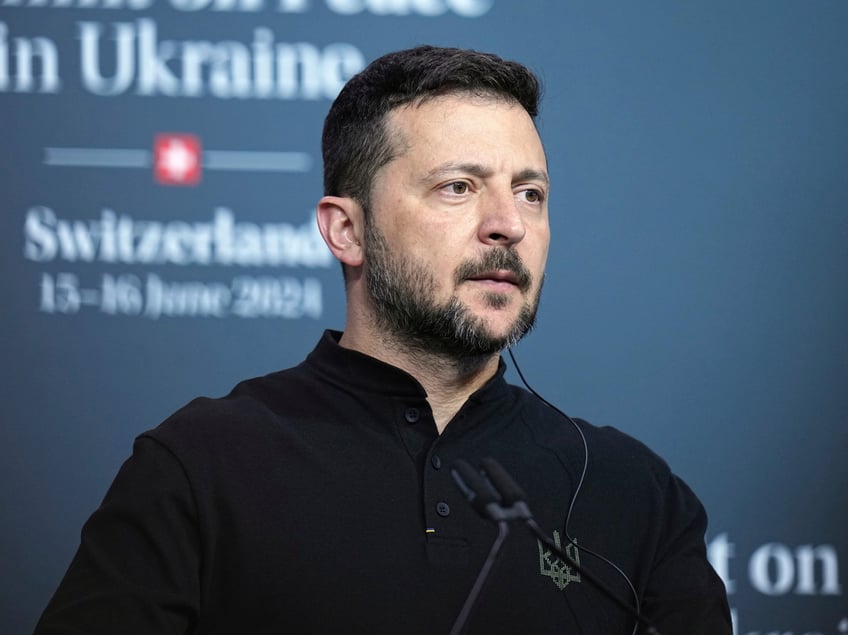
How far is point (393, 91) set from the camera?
5.75 ft

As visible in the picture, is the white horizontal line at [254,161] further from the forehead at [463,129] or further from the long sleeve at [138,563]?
the long sleeve at [138,563]

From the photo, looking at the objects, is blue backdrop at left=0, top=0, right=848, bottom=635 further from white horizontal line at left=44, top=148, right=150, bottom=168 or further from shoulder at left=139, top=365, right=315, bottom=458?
shoulder at left=139, top=365, right=315, bottom=458

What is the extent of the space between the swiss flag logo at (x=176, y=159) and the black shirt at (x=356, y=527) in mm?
695

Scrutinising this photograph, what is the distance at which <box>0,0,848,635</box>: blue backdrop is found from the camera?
2303mm

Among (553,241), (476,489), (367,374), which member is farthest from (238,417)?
(553,241)

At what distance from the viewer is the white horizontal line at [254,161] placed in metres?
2.33

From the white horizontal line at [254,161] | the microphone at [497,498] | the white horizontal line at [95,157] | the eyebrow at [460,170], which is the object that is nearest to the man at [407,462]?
the eyebrow at [460,170]

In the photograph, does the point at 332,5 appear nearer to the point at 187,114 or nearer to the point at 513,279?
the point at 187,114

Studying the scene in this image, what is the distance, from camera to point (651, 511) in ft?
5.61

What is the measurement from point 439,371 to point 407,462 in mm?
162

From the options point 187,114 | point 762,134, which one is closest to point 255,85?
point 187,114

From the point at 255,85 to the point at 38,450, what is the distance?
81 centimetres

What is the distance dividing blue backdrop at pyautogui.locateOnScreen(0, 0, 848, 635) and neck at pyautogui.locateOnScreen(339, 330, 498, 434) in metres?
0.62

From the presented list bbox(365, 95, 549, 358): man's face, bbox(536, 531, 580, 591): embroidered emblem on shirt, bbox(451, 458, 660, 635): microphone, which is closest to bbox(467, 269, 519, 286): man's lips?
bbox(365, 95, 549, 358): man's face
